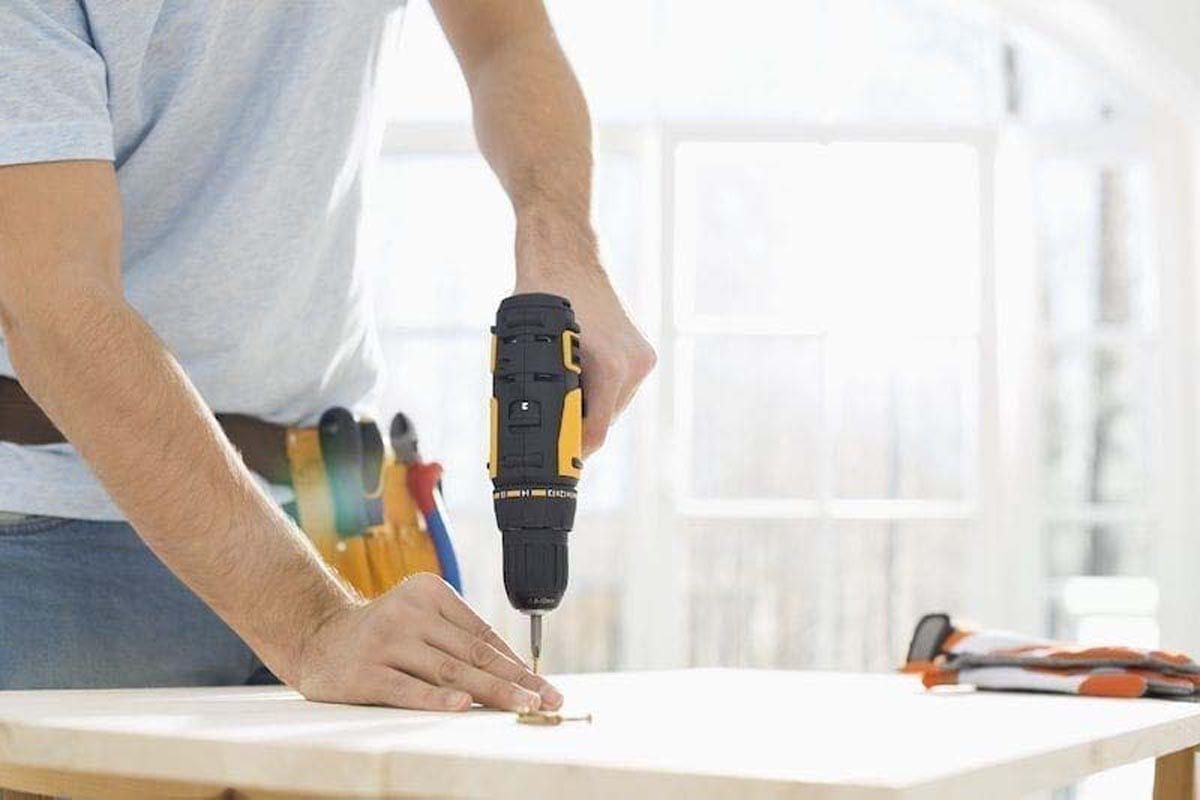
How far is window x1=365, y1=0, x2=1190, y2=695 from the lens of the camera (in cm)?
479

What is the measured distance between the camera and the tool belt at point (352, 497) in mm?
1408

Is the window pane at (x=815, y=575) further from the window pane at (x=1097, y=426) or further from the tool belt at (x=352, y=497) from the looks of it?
the tool belt at (x=352, y=497)

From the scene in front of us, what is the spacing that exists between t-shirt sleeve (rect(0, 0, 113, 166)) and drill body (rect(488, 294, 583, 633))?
0.29m

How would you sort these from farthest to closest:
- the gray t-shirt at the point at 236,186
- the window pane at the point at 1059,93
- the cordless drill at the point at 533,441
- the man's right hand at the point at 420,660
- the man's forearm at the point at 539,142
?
the window pane at the point at 1059,93
the man's forearm at the point at 539,142
the gray t-shirt at the point at 236,186
the cordless drill at the point at 533,441
the man's right hand at the point at 420,660

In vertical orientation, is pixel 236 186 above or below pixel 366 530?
above

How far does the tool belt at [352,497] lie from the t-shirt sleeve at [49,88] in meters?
0.29

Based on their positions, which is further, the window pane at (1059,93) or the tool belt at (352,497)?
the window pane at (1059,93)

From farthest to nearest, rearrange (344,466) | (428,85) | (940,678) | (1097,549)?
(428,85) < (1097,549) < (940,678) < (344,466)

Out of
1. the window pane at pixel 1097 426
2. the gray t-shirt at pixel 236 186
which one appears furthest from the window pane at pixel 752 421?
the gray t-shirt at pixel 236 186

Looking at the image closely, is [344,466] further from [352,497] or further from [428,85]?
[428,85]

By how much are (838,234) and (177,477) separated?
3977 millimetres

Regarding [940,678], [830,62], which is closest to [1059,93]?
[830,62]

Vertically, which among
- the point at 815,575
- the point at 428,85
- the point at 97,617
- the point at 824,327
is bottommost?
the point at 97,617

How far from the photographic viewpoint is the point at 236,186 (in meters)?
1.35
